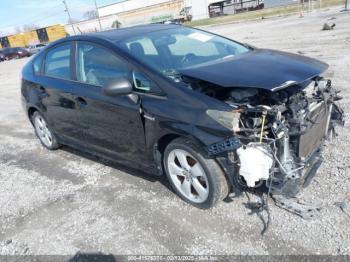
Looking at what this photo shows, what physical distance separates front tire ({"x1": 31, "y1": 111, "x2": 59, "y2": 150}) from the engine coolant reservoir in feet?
11.2

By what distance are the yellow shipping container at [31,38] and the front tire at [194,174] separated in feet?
194

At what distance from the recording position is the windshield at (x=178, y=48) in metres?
3.63

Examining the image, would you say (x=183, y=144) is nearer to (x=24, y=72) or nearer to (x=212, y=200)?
(x=212, y=200)

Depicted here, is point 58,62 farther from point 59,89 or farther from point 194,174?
point 194,174

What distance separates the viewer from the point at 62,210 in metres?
3.85

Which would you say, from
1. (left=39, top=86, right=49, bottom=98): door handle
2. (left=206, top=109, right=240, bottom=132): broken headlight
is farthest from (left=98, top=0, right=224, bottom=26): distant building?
(left=206, top=109, right=240, bottom=132): broken headlight

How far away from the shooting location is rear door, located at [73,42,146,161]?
3.61m

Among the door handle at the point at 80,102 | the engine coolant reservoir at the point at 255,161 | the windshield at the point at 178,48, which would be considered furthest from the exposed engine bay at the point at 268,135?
the door handle at the point at 80,102

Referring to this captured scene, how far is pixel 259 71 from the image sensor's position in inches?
126

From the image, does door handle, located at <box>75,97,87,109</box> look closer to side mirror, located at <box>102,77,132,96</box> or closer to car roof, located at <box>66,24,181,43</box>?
car roof, located at <box>66,24,181,43</box>

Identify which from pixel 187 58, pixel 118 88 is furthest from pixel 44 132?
pixel 187 58

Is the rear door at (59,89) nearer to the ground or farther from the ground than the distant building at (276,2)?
farther from the ground

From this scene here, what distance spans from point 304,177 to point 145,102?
1.63 m

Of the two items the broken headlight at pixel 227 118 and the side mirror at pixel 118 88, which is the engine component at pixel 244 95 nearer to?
the broken headlight at pixel 227 118
